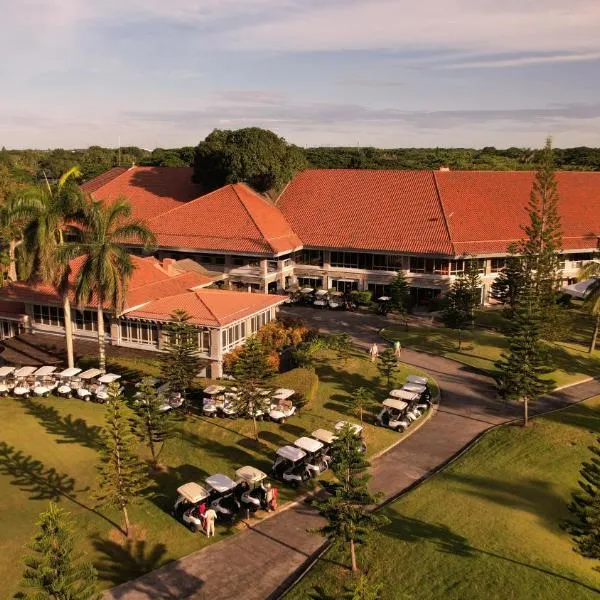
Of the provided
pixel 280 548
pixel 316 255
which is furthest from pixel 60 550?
pixel 316 255

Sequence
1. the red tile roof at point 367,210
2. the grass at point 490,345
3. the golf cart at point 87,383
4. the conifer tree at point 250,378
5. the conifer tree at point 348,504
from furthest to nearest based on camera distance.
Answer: the red tile roof at point 367,210 < the grass at point 490,345 < the golf cart at point 87,383 < the conifer tree at point 250,378 < the conifer tree at point 348,504

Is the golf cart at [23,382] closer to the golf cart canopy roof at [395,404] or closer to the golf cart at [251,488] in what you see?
the golf cart at [251,488]

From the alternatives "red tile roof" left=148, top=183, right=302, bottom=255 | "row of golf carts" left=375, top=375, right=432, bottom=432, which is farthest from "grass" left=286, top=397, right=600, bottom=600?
"red tile roof" left=148, top=183, right=302, bottom=255

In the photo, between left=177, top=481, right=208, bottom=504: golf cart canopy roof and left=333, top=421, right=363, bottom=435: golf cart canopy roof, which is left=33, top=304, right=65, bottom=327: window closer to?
left=333, top=421, right=363, bottom=435: golf cart canopy roof

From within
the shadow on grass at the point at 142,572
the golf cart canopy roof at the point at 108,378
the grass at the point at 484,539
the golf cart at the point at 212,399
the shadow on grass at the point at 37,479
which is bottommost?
the shadow on grass at the point at 142,572

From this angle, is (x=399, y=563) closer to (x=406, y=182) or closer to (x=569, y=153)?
(x=406, y=182)

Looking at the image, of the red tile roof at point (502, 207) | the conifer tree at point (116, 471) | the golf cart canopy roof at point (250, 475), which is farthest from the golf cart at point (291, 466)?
the red tile roof at point (502, 207)
